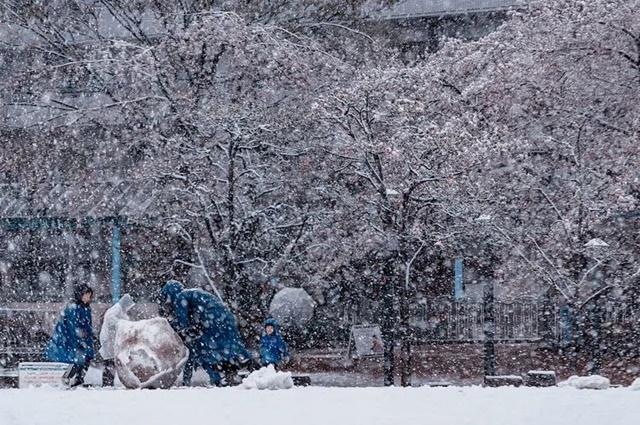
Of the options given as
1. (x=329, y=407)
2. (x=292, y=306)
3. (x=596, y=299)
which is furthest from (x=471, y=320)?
(x=329, y=407)

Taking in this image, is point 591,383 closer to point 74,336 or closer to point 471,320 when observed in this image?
point 74,336

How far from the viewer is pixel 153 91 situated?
17.7m

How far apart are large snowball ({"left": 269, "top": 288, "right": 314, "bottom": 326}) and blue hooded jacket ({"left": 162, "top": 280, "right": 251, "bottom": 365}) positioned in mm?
7233

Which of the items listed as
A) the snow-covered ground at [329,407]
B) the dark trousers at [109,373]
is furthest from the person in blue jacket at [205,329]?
the snow-covered ground at [329,407]

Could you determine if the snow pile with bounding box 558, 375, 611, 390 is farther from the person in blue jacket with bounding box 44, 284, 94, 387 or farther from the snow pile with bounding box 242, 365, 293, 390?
the person in blue jacket with bounding box 44, 284, 94, 387

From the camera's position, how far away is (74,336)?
1211cm

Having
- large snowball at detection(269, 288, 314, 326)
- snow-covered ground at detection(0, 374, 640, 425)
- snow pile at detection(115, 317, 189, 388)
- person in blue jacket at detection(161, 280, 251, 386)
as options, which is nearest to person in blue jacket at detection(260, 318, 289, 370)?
person in blue jacket at detection(161, 280, 251, 386)

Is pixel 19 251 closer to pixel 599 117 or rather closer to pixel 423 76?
pixel 423 76

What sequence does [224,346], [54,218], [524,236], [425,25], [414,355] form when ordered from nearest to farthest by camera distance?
[224,346] < [524,236] < [414,355] < [54,218] < [425,25]

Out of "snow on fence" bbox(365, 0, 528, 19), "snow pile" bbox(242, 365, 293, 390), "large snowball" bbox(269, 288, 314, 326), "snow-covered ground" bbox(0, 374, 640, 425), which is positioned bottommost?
"snow-covered ground" bbox(0, 374, 640, 425)

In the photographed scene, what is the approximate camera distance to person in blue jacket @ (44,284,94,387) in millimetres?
12062

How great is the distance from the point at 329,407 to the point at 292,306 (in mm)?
11073

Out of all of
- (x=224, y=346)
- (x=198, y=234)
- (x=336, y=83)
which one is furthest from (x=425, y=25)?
(x=224, y=346)

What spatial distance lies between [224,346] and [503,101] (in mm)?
6924
